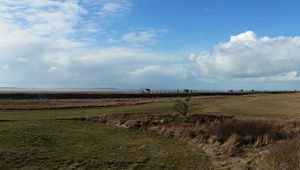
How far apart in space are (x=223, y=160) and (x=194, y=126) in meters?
8.83

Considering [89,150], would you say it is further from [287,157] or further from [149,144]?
[287,157]

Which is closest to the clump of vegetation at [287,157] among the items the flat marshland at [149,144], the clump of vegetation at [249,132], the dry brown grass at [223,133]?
the flat marshland at [149,144]

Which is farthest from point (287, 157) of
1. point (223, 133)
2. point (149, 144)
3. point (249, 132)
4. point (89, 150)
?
point (89, 150)

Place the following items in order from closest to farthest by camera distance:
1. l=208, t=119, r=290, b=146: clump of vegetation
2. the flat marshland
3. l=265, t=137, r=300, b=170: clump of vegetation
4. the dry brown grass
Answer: l=265, t=137, r=300, b=170: clump of vegetation → the flat marshland → the dry brown grass → l=208, t=119, r=290, b=146: clump of vegetation

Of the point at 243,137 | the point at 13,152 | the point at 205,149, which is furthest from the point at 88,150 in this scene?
the point at 243,137

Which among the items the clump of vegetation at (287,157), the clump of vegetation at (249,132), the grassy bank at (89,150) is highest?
the clump of vegetation at (287,157)

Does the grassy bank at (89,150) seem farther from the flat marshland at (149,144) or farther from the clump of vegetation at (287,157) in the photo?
the clump of vegetation at (287,157)

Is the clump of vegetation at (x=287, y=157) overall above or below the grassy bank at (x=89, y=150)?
above

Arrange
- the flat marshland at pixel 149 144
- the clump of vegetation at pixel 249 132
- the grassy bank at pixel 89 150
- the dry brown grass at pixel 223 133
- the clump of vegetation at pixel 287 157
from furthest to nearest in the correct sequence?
the clump of vegetation at pixel 249 132, the dry brown grass at pixel 223 133, the flat marshland at pixel 149 144, the grassy bank at pixel 89 150, the clump of vegetation at pixel 287 157

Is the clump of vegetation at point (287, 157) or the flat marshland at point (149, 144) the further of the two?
the flat marshland at point (149, 144)

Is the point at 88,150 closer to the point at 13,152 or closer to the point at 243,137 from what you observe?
the point at 13,152

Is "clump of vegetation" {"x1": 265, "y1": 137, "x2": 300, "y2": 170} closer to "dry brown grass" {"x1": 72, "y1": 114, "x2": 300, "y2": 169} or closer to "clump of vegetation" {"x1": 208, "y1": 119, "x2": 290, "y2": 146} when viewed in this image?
"dry brown grass" {"x1": 72, "y1": 114, "x2": 300, "y2": 169}

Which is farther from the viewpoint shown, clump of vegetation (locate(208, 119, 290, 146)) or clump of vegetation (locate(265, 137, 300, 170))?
clump of vegetation (locate(208, 119, 290, 146))

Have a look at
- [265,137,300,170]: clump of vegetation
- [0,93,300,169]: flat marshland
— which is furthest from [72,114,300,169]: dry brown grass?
[265,137,300,170]: clump of vegetation
